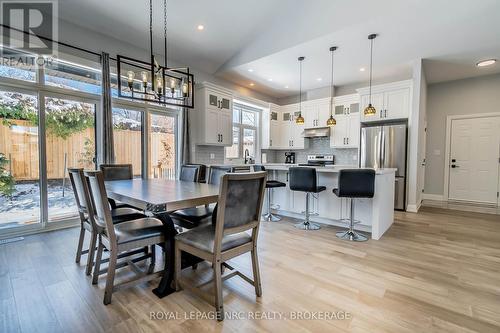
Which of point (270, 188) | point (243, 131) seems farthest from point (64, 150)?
point (243, 131)

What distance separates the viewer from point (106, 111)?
370cm

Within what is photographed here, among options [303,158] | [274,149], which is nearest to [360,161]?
[303,158]

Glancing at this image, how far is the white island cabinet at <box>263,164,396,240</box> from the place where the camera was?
10.6 ft

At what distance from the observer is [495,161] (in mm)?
5324

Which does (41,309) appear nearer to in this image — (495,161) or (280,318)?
(280,318)

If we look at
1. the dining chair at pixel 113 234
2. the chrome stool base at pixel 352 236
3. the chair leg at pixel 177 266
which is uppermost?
the dining chair at pixel 113 234

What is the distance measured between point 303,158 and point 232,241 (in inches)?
217

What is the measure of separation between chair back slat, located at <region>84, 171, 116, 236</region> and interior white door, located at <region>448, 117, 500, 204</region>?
23.9ft

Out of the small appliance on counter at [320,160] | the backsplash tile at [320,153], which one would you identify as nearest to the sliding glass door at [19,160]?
the backsplash tile at [320,153]

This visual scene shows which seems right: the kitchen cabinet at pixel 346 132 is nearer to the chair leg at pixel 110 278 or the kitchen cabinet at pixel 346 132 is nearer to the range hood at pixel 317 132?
the range hood at pixel 317 132

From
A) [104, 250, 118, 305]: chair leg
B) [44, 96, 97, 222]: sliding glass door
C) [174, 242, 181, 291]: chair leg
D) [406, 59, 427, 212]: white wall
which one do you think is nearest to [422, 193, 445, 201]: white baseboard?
[406, 59, 427, 212]: white wall

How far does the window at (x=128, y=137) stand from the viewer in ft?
13.5

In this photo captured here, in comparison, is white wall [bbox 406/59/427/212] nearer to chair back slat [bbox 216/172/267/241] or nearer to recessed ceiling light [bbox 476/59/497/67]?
recessed ceiling light [bbox 476/59/497/67]

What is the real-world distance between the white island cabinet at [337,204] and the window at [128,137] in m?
2.47
